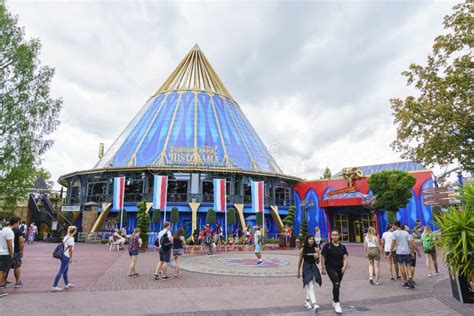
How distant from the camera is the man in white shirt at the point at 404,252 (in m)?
8.56

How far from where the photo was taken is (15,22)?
14859 millimetres

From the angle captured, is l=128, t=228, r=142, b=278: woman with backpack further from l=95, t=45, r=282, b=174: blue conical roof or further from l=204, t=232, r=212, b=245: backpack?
l=95, t=45, r=282, b=174: blue conical roof

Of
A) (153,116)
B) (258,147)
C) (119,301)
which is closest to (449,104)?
(119,301)

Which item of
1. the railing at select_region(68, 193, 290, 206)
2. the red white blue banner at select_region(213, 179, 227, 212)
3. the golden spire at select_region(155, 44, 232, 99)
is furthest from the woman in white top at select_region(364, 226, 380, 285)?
the golden spire at select_region(155, 44, 232, 99)

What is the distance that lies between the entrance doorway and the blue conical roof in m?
Result: 8.52

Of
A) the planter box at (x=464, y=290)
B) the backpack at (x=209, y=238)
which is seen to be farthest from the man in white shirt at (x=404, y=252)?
the backpack at (x=209, y=238)

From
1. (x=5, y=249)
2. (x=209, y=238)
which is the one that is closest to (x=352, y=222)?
(x=209, y=238)

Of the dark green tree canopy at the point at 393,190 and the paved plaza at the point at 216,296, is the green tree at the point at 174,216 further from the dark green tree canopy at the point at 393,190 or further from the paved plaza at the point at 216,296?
the dark green tree canopy at the point at 393,190

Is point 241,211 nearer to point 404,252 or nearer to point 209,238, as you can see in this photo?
point 209,238

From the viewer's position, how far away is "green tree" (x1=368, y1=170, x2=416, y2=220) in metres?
24.8

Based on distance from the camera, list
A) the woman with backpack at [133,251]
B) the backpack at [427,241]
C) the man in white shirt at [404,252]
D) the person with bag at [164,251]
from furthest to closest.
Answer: the backpack at [427,241], the woman with backpack at [133,251], the person with bag at [164,251], the man in white shirt at [404,252]

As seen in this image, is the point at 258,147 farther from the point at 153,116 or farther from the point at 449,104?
the point at 449,104

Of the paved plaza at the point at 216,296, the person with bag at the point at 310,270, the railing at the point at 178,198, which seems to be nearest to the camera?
the paved plaza at the point at 216,296

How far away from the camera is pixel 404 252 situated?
8633 mm
